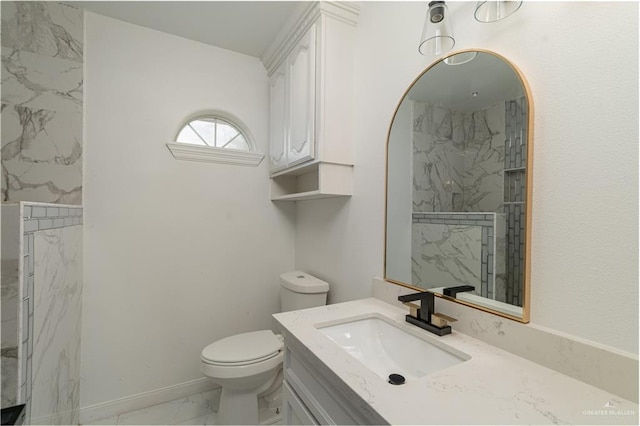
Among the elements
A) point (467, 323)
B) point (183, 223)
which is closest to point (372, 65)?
point (467, 323)

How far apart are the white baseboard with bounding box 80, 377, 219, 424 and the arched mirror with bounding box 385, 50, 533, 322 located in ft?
5.33

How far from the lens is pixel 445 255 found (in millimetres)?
1095

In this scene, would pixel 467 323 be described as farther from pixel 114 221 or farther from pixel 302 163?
pixel 114 221

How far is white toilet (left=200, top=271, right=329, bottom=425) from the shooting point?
1483 mm

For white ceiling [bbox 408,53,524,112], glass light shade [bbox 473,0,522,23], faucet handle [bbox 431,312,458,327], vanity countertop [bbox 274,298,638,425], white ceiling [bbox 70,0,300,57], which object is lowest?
vanity countertop [bbox 274,298,638,425]

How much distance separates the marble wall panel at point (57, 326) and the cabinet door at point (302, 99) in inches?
47.8

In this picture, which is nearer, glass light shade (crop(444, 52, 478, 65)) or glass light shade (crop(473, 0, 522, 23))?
glass light shade (crop(473, 0, 522, 23))

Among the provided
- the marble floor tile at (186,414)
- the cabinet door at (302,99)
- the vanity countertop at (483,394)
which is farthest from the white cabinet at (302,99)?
the marble floor tile at (186,414)

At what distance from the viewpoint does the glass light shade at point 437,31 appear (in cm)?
98

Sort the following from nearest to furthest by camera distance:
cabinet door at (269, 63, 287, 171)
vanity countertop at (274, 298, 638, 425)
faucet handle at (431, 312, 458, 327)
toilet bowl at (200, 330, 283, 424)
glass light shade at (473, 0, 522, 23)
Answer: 1. vanity countertop at (274, 298, 638, 425)
2. glass light shade at (473, 0, 522, 23)
3. faucet handle at (431, 312, 458, 327)
4. toilet bowl at (200, 330, 283, 424)
5. cabinet door at (269, 63, 287, 171)

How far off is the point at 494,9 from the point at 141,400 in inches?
106

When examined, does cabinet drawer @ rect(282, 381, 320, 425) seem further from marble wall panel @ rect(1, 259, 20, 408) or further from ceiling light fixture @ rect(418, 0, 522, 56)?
ceiling light fixture @ rect(418, 0, 522, 56)

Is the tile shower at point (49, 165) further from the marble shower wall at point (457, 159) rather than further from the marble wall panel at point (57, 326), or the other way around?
the marble shower wall at point (457, 159)

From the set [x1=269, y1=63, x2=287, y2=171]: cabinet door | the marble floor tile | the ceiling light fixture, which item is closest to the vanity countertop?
the ceiling light fixture
